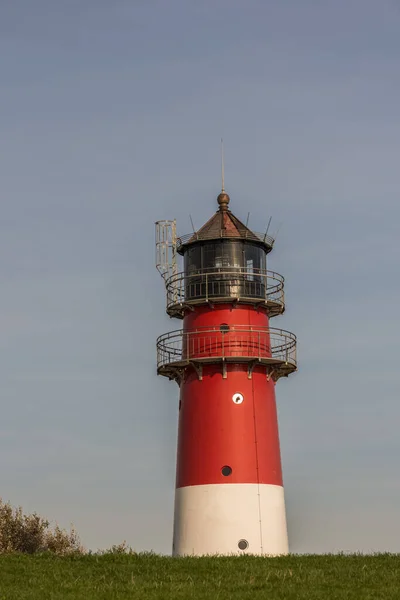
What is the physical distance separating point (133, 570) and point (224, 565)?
2.68 meters

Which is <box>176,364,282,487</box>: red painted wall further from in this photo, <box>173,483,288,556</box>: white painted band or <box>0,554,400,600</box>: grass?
<box>0,554,400,600</box>: grass

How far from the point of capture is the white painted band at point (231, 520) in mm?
39344

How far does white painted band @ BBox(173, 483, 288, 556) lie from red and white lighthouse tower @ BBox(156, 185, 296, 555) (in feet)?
0.12

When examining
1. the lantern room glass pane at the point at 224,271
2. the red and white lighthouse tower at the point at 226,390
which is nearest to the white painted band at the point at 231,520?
the red and white lighthouse tower at the point at 226,390

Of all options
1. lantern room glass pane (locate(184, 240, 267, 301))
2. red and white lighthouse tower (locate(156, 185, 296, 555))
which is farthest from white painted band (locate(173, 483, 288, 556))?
lantern room glass pane (locate(184, 240, 267, 301))

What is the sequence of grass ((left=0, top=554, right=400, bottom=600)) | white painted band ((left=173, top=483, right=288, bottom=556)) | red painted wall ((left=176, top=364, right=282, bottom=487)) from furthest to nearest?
red painted wall ((left=176, top=364, right=282, bottom=487))
white painted band ((left=173, top=483, right=288, bottom=556))
grass ((left=0, top=554, right=400, bottom=600))

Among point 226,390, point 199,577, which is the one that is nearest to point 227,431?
point 226,390

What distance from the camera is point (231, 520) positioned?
39375 millimetres

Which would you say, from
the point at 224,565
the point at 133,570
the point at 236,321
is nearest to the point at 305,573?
the point at 224,565

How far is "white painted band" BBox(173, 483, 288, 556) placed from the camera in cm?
3934

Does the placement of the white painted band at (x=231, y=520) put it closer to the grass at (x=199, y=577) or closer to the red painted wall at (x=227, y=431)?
the red painted wall at (x=227, y=431)

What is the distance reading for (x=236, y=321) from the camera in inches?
1629

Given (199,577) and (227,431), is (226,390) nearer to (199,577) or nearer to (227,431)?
(227,431)

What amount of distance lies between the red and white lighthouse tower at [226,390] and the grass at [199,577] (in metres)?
4.55
